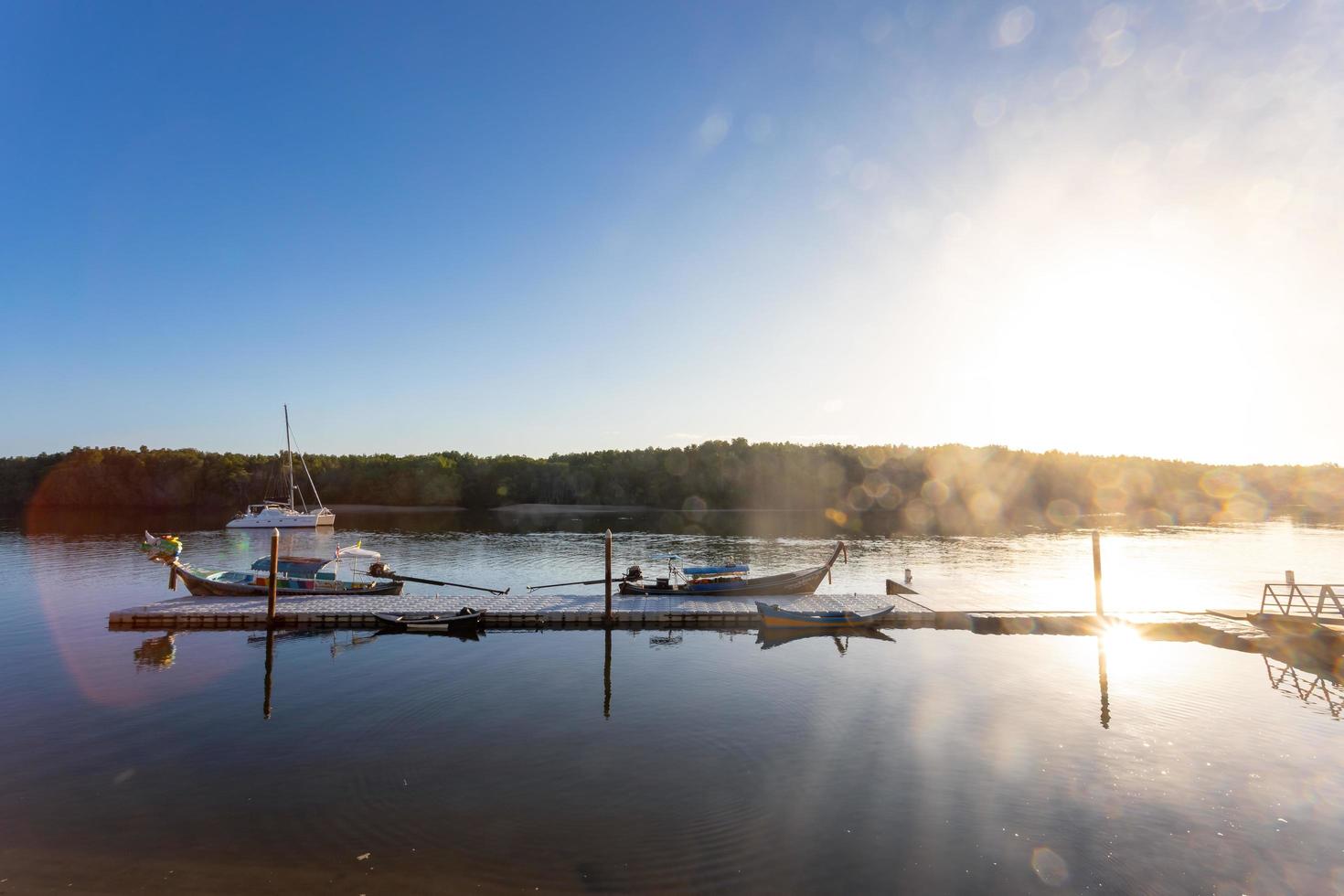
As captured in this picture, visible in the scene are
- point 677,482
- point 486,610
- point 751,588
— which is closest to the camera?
point 486,610

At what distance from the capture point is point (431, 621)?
93.6 ft

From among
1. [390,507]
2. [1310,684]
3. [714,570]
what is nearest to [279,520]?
[390,507]

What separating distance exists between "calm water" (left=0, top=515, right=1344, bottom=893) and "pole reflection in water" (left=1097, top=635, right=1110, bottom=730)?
0.09m

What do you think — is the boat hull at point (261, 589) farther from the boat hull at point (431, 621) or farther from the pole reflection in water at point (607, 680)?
the pole reflection in water at point (607, 680)

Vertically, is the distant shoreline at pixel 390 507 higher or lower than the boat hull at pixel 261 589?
higher

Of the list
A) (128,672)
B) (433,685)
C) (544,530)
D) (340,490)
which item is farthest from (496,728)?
(340,490)

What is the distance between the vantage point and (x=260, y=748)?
1675cm

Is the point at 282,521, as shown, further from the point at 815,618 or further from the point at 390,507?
the point at 815,618

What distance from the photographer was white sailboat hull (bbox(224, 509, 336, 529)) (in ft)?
297

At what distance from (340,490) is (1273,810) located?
167 m

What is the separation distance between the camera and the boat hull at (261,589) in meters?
33.4

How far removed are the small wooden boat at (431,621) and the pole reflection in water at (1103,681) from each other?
2329cm

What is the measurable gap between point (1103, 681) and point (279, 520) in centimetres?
10129

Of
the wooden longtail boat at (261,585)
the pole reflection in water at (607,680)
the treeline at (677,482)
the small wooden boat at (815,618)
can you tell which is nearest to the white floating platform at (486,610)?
the wooden longtail boat at (261,585)
